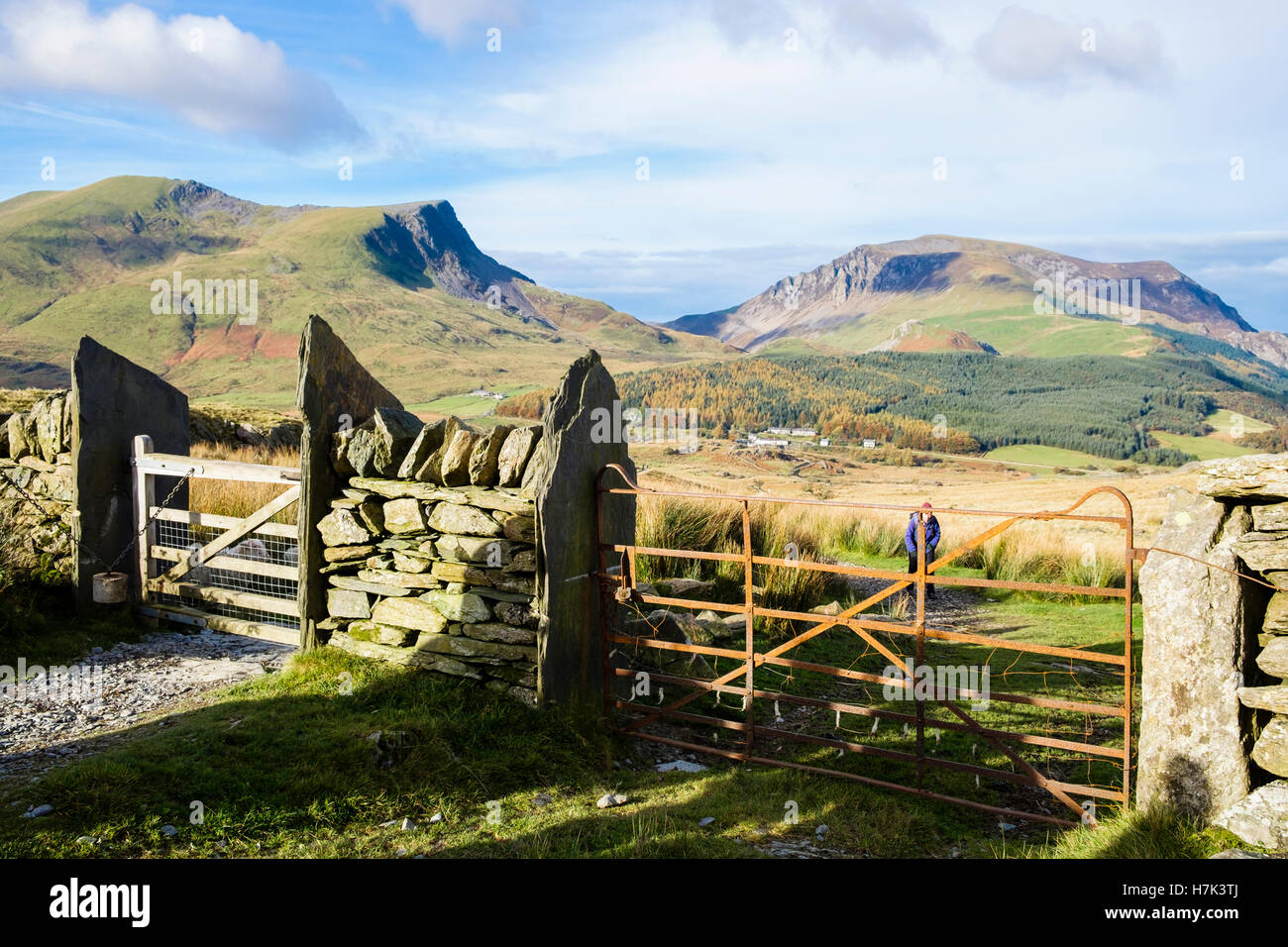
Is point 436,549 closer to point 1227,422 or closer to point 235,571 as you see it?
point 235,571

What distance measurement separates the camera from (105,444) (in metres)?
8.77

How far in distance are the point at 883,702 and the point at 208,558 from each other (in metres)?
6.76

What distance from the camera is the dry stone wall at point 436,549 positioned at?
20.9ft

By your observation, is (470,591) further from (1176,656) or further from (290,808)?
(1176,656)

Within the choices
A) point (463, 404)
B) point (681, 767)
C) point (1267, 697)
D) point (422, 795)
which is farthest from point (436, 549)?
point (463, 404)

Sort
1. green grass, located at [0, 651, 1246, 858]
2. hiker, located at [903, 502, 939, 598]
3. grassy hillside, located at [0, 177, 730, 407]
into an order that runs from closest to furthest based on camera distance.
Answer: green grass, located at [0, 651, 1246, 858], hiker, located at [903, 502, 939, 598], grassy hillside, located at [0, 177, 730, 407]

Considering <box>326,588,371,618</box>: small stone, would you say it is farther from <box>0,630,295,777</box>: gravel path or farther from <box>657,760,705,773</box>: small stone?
<box>657,760,705,773</box>: small stone

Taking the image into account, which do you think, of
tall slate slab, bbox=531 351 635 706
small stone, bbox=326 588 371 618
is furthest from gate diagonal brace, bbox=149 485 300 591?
tall slate slab, bbox=531 351 635 706

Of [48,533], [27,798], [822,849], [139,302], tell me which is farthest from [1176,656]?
[139,302]

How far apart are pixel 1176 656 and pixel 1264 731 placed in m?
0.49

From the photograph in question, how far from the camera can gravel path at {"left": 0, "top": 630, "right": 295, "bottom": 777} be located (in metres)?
5.78

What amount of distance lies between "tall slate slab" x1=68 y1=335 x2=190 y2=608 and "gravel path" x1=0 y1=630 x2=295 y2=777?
1.15m

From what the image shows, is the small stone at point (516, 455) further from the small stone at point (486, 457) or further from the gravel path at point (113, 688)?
the gravel path at point (113, 688)
